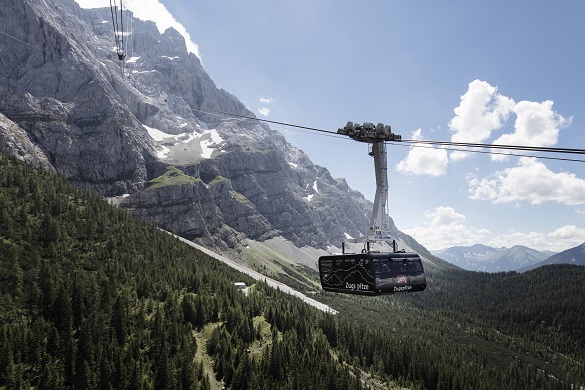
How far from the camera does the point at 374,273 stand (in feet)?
109

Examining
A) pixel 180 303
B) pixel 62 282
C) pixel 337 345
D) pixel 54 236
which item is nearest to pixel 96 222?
pixel 54 236

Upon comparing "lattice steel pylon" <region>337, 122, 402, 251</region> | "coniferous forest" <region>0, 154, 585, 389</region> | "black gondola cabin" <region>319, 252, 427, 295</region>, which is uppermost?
"lattice steel pylon" <region>337, 122, 402, 251</region>

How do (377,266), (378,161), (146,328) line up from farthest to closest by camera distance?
(146,328) → (377,266) → (378,161)

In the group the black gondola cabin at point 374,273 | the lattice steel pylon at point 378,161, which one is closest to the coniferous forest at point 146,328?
the black gondola cabin at point 374,273

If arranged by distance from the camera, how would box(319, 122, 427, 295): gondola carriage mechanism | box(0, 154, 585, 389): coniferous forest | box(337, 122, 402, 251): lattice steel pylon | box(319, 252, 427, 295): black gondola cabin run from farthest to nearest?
box(0, 154, 585, 389): coniferous forest, box(319, 252, 427, 295): black gondola cabin, box(319, 122, 427, 295): gondola carriage mechanism, box(337, 122, 402, 251): lattice steel pylon

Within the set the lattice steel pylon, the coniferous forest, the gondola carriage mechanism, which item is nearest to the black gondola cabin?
the gondola carriage mechanism

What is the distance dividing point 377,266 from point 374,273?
767 millimetres

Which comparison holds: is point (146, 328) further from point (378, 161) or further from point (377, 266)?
point (378, 161)

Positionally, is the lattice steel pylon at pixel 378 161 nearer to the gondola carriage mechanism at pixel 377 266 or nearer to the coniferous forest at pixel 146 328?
the gondola carriage mechanism at pixel 377 266

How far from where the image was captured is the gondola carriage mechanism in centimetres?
3173

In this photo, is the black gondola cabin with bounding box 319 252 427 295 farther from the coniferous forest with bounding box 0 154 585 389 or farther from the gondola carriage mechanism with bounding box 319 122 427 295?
the coniferous forest with bounding box 0 154 585 389

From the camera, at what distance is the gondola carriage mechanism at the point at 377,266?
1249 inches

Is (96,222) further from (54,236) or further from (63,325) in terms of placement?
(63,325)

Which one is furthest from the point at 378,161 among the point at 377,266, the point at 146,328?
the point at 146,328
